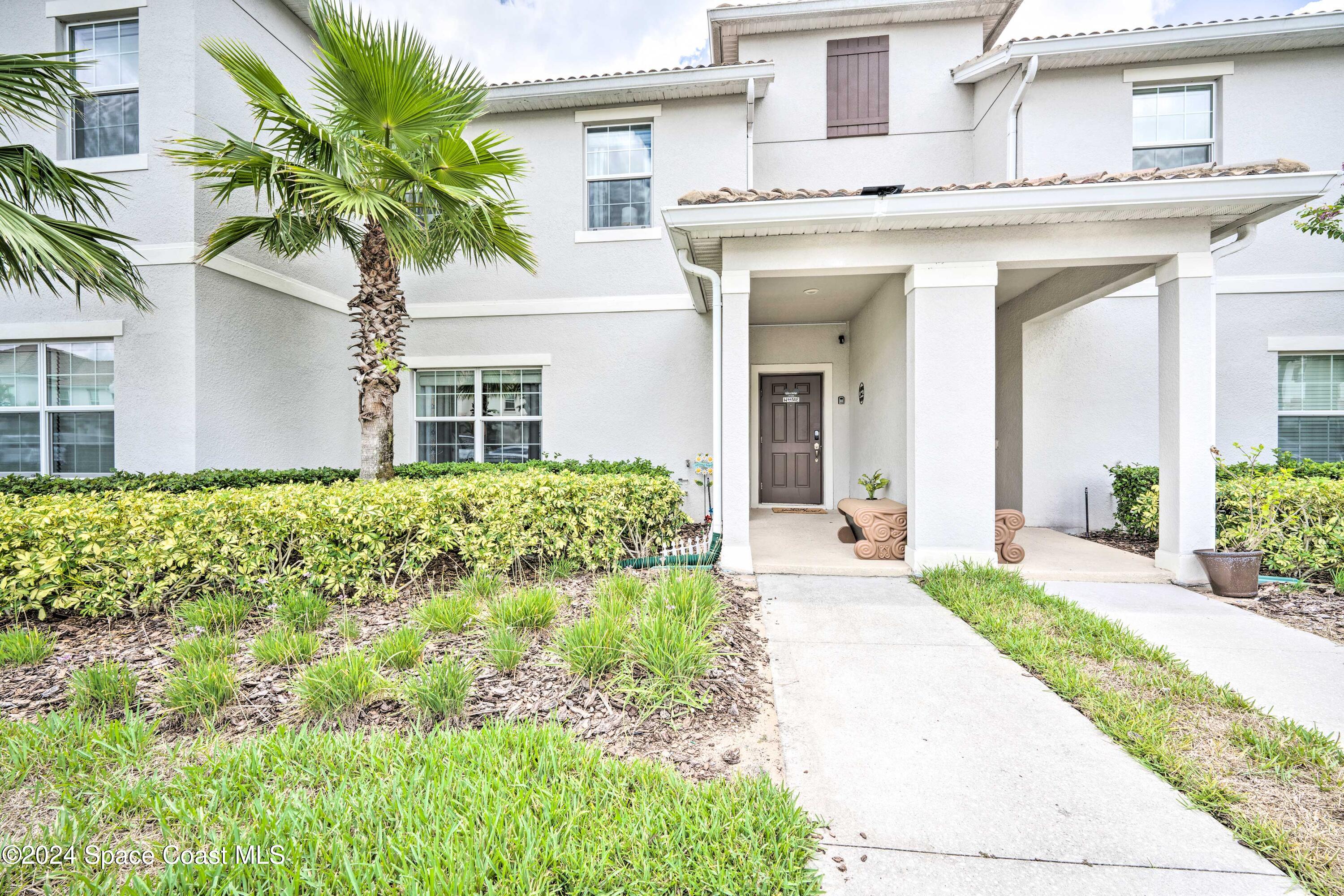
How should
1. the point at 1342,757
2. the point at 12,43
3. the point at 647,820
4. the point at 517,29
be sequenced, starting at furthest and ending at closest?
the point at 517,29
the point at 12,43
the point at 1342,757
the point at 647,820

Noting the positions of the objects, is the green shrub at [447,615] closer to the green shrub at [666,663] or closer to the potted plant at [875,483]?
the green shrub at [666,663]

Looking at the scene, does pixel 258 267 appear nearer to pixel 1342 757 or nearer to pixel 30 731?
pixel 30 731

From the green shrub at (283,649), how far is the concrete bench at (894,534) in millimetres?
4469

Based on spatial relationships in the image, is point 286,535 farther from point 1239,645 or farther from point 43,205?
point 1239,645

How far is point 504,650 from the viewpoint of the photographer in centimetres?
287

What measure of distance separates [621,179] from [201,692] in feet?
23.7

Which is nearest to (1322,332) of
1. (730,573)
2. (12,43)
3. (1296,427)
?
(1296,427)

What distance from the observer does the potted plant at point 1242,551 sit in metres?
4.33

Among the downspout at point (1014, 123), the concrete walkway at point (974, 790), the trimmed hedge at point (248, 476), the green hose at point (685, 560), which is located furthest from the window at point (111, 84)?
the downspout at point (1014, 123)

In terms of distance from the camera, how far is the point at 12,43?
5961mm

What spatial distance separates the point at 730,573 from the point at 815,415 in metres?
4.50

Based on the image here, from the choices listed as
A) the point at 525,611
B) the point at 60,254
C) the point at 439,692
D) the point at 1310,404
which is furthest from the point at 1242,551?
the point at 60,254

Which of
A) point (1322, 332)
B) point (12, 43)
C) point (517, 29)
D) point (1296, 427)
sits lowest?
point (1296, 427)

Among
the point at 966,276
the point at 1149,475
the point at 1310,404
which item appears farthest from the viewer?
the point at 1310,404
